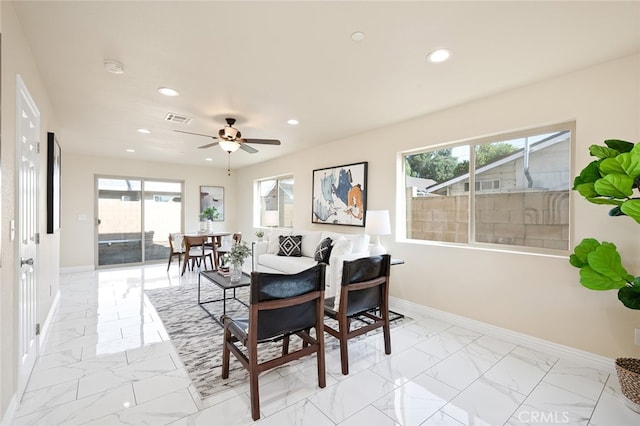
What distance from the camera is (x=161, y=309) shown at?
3828 mm

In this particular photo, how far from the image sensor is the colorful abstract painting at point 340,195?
4.50 metres

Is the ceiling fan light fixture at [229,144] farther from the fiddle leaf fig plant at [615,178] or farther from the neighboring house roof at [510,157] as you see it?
the fiddle leaf fig plant at [615,178]

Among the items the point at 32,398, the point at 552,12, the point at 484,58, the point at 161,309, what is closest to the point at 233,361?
the point at 32,398

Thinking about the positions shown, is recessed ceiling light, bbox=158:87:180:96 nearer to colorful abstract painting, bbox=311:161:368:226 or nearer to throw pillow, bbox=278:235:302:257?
colorful abstract painting, bbox=311:161:368:226

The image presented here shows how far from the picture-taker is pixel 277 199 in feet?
22.7

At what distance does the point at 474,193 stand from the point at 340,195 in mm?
2060

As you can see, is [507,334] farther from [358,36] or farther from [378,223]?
[358,36]

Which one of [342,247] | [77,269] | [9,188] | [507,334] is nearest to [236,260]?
[342,247]

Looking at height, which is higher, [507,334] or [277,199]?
[277,199]

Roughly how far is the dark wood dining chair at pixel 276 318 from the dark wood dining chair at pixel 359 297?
0.80ft

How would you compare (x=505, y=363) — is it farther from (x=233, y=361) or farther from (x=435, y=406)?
(x=233, y=361)

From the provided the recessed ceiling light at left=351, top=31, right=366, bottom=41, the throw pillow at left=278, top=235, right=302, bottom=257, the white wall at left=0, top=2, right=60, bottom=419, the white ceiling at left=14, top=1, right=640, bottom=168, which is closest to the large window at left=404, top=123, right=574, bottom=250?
the white ceiling at left=14, top=1, right=640, bottom=168

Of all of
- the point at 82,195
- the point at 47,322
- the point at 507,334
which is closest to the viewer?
the point at 507,334

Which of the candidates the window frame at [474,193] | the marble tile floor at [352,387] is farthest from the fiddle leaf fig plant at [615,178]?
the marble tile floor at [352,387]
